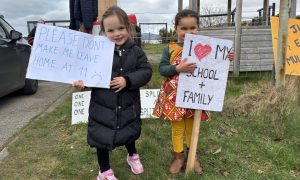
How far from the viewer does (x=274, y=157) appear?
3.58m

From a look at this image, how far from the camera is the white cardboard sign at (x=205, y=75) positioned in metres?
2.90

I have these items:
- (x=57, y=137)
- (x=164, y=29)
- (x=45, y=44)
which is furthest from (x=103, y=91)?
(x=164, y=29)

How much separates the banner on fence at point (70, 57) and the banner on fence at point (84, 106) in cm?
199

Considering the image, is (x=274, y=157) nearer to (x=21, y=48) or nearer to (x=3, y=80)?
(x=3, y=80)

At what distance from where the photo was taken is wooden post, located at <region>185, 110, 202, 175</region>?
3.07m

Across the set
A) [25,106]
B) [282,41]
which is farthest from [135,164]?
[25,106]

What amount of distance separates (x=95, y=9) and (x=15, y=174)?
3.04m

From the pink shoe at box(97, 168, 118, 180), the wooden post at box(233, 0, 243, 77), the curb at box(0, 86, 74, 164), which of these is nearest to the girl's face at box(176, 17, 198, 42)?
the pink shoe at box(97, 168, 118, 180)

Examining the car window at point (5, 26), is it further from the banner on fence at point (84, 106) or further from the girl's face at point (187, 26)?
the girl's face at point (187, 26)

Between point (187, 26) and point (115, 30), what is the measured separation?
602mm

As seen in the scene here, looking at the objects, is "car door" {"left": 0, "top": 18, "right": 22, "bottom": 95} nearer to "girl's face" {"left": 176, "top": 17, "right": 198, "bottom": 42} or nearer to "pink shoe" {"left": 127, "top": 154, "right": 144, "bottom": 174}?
"pink shoe" {"left": 127, "top": 154, "right": 144, "bottom": 174}

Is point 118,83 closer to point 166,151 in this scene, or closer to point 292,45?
point 166,151

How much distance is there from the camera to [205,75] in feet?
9.80

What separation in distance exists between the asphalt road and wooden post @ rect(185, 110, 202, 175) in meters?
2.24
